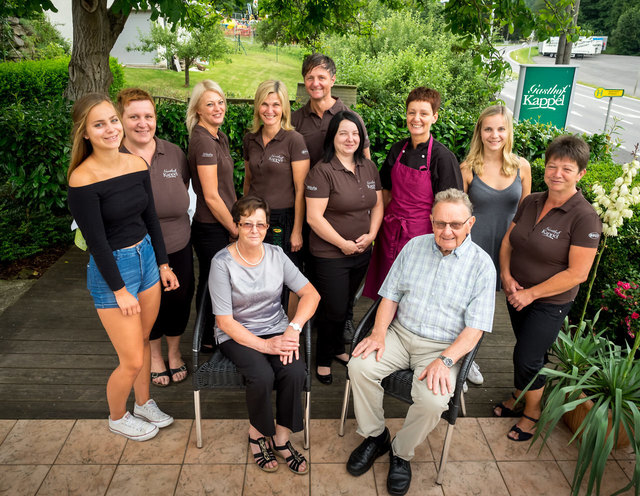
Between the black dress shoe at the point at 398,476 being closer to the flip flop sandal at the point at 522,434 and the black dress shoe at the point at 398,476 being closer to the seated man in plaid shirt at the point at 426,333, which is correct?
the seated man in plaid shirt at the point at 426,333

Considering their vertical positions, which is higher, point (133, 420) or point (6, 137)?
point (6, 137)

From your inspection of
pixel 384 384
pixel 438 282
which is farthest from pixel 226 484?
pixel 438 282

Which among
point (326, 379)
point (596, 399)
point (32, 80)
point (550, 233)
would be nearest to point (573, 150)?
point (550, 233)

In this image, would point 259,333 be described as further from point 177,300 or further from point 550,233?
point 550,233

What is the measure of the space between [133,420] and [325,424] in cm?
116

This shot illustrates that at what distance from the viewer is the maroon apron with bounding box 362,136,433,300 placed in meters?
3.23

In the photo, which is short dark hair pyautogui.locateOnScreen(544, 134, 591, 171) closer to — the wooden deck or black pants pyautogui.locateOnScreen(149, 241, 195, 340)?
the wooden deck

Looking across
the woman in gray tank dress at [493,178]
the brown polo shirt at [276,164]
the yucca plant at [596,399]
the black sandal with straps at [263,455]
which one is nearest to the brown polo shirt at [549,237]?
the woman in gray tank dress at [493,178]

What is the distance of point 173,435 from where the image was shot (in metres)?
2.91

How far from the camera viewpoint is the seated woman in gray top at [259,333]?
8.69 feet

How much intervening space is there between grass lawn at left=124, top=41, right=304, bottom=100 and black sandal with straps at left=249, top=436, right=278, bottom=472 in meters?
16.1

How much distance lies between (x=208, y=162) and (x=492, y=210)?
6.38 ft

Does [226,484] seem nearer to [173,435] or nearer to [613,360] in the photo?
[173,435]

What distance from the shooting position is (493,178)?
10.9 feet
